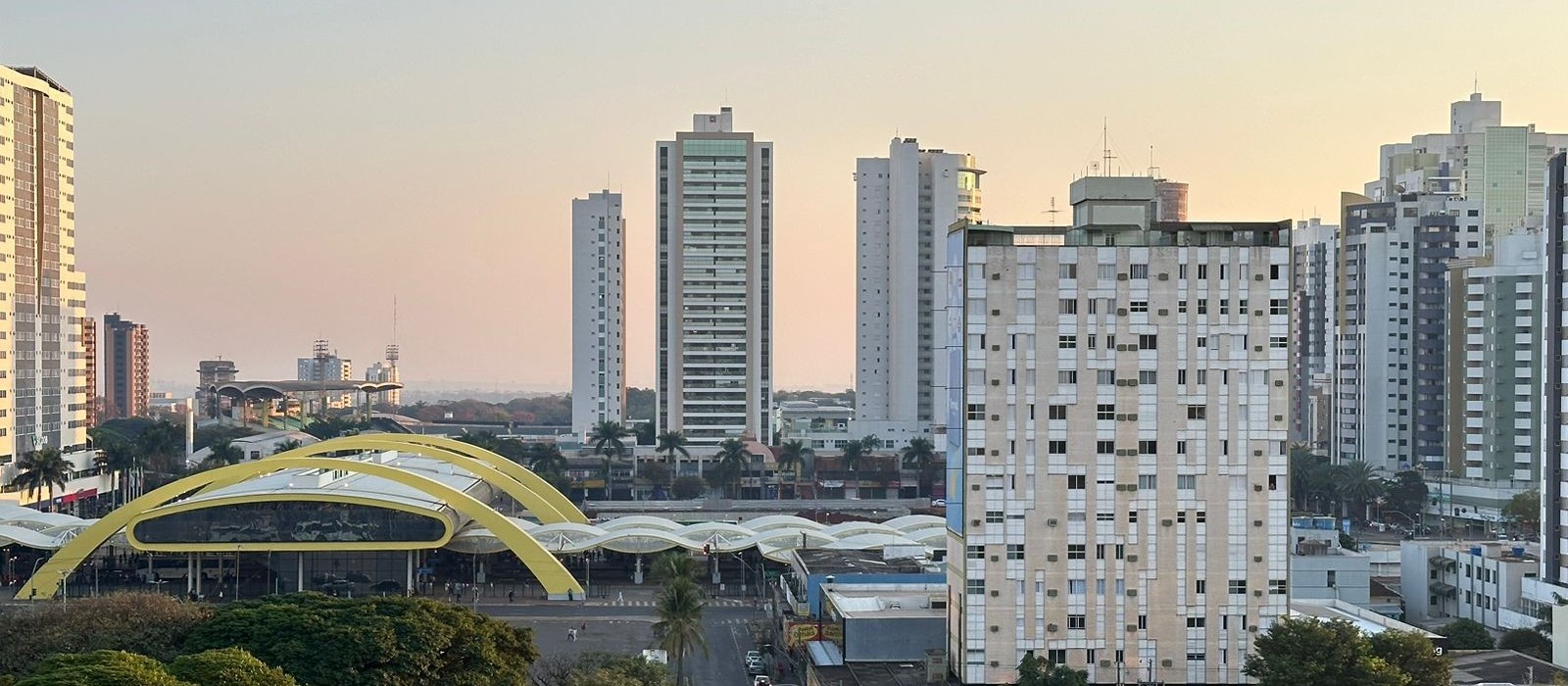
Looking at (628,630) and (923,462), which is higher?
(923,462)

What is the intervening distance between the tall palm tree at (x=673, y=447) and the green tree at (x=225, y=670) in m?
83.7

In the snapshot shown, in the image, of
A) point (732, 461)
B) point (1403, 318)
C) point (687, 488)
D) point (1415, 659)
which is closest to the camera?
point (1415, 659)

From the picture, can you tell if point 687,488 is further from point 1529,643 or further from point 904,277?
point 1529,643

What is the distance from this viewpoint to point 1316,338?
413 feet

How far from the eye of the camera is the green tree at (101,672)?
33562 mm

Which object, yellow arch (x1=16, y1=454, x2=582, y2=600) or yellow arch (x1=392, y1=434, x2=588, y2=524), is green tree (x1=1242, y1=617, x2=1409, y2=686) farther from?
yellow arch (x1=392, y1=434, x2=588, y2=524)

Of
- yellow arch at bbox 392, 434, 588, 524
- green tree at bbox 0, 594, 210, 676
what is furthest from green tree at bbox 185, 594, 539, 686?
yellow arch at bbox 392, 434, 588, 524

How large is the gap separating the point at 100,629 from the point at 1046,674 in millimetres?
22976

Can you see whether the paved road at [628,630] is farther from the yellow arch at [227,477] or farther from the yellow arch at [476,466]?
the yellow arch at [476,466]

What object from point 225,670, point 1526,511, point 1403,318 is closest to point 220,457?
point 1403,318

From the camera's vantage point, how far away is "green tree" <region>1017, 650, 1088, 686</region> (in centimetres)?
4403

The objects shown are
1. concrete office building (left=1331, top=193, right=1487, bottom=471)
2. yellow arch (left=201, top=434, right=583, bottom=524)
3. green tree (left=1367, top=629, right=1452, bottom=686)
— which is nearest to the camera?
green tree (left=1367, top=629, right=1452, bottom=686)

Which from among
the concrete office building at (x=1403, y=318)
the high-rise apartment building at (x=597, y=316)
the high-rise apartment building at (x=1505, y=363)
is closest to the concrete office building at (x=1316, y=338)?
the concrete office building at (x=1403, y=318)

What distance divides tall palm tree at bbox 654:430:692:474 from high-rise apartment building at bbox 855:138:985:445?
64.3 ft
